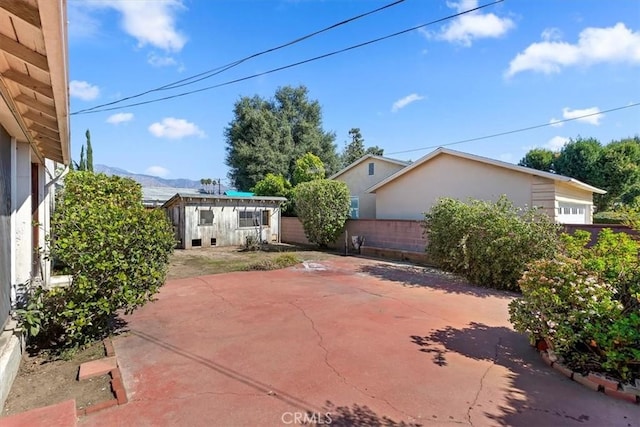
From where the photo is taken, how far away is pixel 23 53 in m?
2.29

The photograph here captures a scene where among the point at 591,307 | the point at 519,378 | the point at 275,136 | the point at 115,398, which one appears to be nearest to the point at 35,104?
the point at 115,398

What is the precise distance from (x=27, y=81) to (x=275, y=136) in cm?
2666

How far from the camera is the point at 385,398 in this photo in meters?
2.95

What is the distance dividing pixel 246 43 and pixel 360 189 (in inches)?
482

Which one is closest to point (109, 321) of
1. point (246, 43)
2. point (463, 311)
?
point (463, 311)

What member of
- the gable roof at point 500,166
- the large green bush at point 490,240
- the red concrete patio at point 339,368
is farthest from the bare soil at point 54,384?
the gable roof at point 500,166

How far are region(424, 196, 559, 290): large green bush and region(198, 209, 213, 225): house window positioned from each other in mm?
10868

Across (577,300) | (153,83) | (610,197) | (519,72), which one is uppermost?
(519,72)

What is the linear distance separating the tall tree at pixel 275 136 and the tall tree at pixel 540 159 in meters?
16.3

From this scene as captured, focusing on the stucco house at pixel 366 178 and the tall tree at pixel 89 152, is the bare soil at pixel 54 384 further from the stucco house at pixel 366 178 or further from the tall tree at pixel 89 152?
the tall tree at pixel 89 152

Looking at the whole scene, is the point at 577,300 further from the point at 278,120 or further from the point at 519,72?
the point at 278,120

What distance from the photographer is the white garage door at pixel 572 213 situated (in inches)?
455

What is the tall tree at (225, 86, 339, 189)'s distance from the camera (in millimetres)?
27797

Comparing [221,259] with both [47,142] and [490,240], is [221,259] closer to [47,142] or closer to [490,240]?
[47,142]
